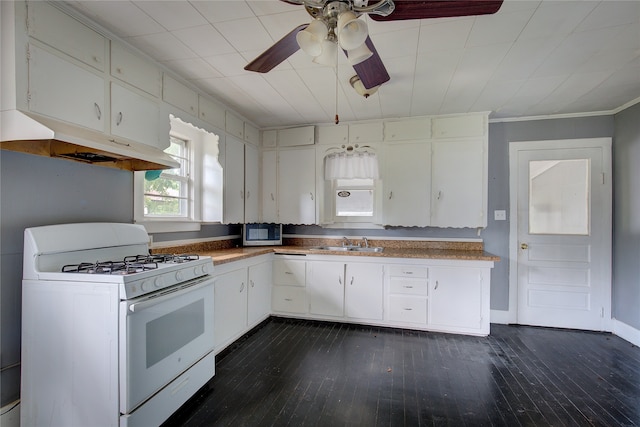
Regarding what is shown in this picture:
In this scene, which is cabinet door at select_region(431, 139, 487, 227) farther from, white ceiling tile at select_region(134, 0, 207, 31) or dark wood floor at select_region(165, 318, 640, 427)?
white ceiling tile at select_region(134, 0, 207, 31)

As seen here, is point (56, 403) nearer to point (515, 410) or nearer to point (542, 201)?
point (515, 410)

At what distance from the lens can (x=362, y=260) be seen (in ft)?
10.6

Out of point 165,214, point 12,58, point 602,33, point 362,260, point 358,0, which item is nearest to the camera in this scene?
point 358,0

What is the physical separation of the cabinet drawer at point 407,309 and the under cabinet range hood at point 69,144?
97.9 inches

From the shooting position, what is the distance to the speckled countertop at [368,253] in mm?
2885

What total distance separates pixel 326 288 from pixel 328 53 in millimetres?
2492

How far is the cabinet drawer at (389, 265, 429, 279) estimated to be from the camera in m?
3.09

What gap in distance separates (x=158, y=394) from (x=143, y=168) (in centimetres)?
149

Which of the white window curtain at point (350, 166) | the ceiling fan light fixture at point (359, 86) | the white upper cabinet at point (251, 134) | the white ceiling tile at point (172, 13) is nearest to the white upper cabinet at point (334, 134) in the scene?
the white window curtain at point (350, 166)

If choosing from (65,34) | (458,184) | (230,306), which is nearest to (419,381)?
(230,306)

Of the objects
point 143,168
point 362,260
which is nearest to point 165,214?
point 143,168

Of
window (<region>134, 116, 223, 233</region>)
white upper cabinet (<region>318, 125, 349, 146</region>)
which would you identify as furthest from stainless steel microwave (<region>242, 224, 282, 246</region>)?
white upper cabinet (<region>318, 125, 349, 146</region>)

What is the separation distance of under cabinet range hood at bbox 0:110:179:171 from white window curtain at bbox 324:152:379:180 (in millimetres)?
2111

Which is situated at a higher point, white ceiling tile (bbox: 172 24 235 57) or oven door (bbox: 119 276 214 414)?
white ceiling tile (bbox: 172 24 235 57)
